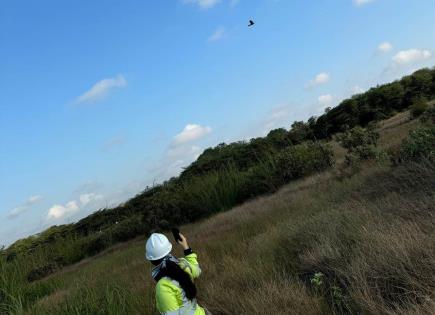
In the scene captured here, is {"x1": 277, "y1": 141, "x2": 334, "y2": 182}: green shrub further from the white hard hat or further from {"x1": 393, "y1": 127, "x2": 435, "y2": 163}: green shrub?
the white hard hat

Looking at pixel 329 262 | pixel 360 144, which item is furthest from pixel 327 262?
pixel 360 144

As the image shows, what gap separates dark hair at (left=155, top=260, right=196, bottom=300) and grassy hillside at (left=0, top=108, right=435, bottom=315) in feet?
2.93

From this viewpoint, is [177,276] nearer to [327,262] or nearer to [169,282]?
[169,282]

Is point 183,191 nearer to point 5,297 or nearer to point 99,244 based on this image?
point 99,244

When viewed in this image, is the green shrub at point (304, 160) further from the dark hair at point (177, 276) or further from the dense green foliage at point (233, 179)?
the dark hair at point (177, 276)

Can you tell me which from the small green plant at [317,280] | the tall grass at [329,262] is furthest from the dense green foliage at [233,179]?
the small green plant at [317,280]

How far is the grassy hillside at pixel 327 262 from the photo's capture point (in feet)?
15.6

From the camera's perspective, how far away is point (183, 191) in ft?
68.6

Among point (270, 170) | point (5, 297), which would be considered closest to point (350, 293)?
point (5, 297)

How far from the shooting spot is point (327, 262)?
5953mm

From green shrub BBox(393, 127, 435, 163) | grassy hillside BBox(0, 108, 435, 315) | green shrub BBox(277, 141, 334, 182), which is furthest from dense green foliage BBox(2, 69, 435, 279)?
green shrub BBox(393, 127, 435, 163)

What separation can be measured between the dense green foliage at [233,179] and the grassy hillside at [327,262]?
14.7 ft

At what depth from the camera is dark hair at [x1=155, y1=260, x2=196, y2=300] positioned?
5.17 metres

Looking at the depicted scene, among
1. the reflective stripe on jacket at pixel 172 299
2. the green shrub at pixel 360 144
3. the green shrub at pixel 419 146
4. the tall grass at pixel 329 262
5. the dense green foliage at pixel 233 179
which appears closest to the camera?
the tall grass at pixel 329 262
